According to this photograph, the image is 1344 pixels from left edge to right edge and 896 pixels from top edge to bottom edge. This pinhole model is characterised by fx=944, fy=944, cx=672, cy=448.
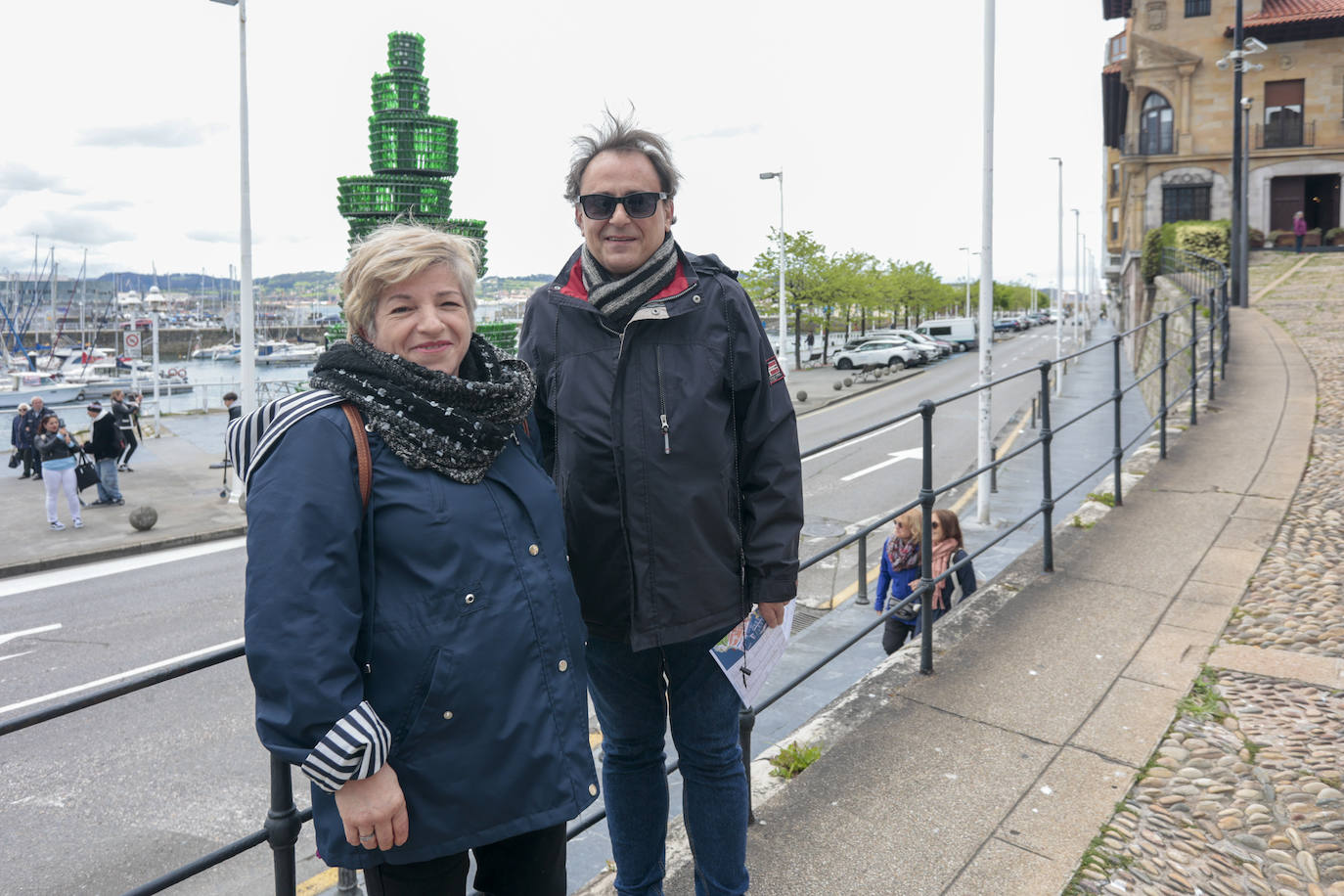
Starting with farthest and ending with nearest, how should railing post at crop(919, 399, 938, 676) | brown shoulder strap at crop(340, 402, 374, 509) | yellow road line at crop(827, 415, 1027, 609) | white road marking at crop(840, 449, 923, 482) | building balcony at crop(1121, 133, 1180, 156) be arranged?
building balcony at crop(1121, 133, 1180, 156) < white road marking at crop(840, 449, 923, 482) < yellow road line at crop(827, 415, 1027, 609) < railing post at crop(919, 399, 938, 676) < brown shoulder strap at crop(340, 402, 374, 509)

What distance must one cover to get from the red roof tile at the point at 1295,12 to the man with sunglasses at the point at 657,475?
167 feet

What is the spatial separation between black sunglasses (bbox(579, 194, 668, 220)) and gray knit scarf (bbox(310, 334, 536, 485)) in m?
0.65

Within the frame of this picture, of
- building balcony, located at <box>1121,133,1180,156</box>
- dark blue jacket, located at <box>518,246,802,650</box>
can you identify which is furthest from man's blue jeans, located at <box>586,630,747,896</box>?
building balcony, located at <box>1121,133,1180,156</box>

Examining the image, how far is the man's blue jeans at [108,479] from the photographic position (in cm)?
1774

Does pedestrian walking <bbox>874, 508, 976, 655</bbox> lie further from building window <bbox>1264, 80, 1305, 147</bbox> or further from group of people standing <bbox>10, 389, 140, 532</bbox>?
building window <bbox>1264, 80, 1305, 147</bbox>

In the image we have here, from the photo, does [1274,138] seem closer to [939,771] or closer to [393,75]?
[393,75]

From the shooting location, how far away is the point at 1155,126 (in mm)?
44750

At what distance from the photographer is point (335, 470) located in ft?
5.52

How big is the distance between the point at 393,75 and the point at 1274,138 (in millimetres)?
40073

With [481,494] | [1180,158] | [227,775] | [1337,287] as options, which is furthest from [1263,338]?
[1180,158]

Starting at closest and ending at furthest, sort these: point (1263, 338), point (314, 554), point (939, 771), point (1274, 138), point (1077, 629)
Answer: point (314, 554) < point (939, 771) < point (1077, 629) < point (1263, 338) < point (1274, 138)

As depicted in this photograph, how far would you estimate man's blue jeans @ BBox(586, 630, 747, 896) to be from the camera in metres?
2.49

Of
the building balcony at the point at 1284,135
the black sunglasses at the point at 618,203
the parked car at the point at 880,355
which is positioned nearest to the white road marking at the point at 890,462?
the black sunglasses at the point at 618,203

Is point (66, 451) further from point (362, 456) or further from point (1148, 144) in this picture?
point (1148, 144)
